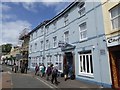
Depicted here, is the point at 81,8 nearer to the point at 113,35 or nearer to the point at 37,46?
the point at 113,35

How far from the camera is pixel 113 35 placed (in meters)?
11.9

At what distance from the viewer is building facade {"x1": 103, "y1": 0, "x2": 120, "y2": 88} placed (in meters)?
11.6

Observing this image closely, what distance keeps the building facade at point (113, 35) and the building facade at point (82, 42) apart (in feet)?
1.21

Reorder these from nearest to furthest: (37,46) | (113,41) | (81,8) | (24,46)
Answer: (113,41)
(81,8)
(37,46)
(24,46)

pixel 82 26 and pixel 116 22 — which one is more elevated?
pixel 82 26

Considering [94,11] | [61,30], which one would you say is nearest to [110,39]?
[94,11]

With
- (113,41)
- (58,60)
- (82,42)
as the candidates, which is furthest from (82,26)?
(58,60)

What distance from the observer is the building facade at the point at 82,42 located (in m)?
13.2

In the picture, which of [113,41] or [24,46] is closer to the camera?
[113,41]

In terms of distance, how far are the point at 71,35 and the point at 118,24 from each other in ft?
23.3

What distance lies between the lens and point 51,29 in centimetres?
2483

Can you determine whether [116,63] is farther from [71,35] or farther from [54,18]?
[54,18]

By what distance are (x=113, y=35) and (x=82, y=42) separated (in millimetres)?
4525

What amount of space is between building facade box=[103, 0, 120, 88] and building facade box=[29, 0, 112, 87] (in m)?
0.37
